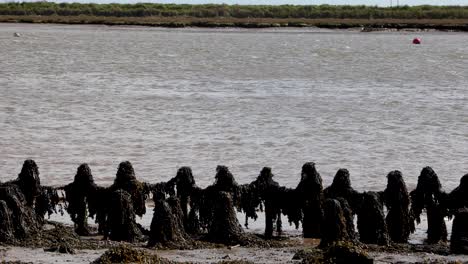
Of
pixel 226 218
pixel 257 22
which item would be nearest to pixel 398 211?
pixel 226 218

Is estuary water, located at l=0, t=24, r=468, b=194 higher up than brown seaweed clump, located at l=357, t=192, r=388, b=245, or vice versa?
→ brown seaweed clump, located at l=357, t=192, r=388, b=245

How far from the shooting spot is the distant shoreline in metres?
119

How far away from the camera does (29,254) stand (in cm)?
1292

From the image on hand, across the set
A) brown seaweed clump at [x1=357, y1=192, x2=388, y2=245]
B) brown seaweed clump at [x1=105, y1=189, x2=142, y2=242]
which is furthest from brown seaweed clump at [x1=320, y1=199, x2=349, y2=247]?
brown seaweed clump at [x1=105, y1=189, x2=142, y2=242]

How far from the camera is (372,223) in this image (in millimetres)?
14055

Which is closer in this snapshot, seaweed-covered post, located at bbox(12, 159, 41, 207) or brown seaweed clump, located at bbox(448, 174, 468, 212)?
brown seaweed clump, located at bbox(448, 174, 468, 212)

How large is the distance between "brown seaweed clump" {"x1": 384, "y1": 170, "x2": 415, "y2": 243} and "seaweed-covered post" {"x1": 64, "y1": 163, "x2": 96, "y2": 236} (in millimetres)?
3915

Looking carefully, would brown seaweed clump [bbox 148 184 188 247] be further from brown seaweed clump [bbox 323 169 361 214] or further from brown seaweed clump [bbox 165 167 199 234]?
brown seaweed clump [bbox 323 169 361 214]

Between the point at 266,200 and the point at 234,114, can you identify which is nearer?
the point at 266,200

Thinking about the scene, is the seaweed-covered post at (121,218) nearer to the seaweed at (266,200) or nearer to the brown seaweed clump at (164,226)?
the brown seaweed clump at (164,226)

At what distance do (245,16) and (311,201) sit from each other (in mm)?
124241

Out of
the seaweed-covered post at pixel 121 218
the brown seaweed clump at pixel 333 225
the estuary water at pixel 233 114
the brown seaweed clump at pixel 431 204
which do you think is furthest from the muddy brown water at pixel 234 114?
the brown seaweed clump at pixel 333 225

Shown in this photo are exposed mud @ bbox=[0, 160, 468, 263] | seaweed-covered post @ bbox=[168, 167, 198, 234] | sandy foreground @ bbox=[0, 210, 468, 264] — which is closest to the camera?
sandy foreground @ bbox=[0, 210, 468, 264]

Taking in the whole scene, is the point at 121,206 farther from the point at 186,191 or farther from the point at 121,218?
the point at 186,191
